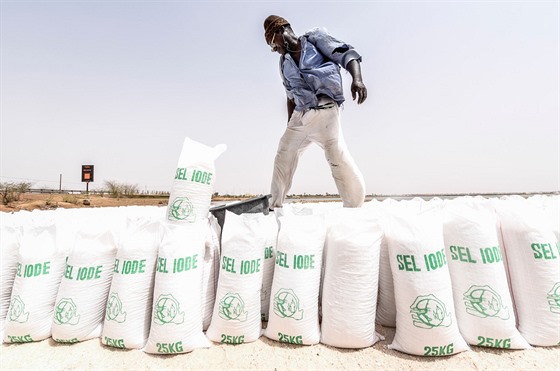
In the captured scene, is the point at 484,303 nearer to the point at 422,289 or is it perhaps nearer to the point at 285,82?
the point at 422,289

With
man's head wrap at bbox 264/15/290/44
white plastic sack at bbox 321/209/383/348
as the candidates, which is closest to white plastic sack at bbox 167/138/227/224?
white plastic sack at bbox 321/209/383/348

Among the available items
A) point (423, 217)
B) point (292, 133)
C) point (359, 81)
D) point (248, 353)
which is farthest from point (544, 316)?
point (292, 133)

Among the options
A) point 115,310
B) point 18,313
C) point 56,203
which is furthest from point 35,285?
point 56,203

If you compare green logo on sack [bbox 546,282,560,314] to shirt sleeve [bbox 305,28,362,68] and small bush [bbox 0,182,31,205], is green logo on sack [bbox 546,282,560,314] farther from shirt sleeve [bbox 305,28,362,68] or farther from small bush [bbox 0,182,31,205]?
small bush [bbox 0,182,31,205]

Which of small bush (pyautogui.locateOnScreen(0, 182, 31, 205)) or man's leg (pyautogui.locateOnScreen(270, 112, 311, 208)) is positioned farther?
small bush (pyautogui.locateOnScreen(0, 182, 31, 205))

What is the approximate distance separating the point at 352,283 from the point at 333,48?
1884 mm

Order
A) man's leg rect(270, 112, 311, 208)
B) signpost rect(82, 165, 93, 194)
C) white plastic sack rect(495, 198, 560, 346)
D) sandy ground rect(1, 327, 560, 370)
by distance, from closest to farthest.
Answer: sandy ground rect(1, 327, 560, 370)
white plastic sack rect(495, 198, 560, 346)
man's leg rect(270, 112, 311, 208)
signpost rect(82, 165, 93, 194)

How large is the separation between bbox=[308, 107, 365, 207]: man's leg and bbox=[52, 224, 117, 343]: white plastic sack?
5.63 ft

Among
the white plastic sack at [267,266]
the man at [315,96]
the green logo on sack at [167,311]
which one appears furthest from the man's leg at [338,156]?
the green logo on sack at [167,311]

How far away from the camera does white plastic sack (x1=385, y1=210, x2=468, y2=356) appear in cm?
126

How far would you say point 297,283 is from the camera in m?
1.41

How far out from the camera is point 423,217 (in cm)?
140

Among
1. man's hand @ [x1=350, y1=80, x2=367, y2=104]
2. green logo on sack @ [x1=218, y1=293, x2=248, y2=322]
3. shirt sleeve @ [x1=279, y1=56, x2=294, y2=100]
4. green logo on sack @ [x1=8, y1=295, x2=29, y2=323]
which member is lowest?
green logo on sack @ [x1=8, y1=295, x2=29, y2=323]

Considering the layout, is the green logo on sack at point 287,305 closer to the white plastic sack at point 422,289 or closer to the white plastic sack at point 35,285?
the white plastic sack at point 422,289
